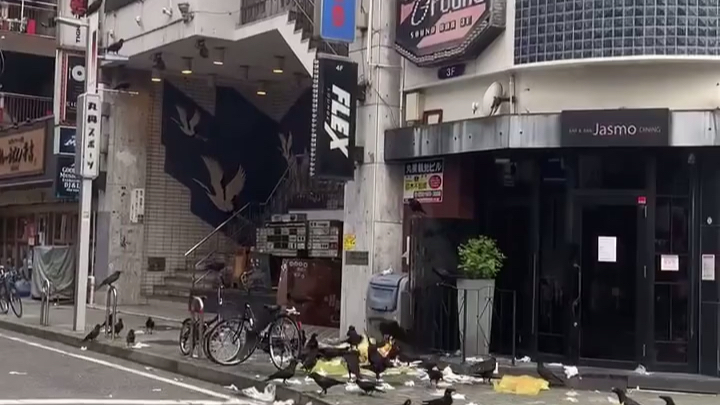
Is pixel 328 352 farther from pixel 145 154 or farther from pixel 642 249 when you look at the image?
pixel 145 154

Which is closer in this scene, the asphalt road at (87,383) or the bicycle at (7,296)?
the asphalt road at (87,383)

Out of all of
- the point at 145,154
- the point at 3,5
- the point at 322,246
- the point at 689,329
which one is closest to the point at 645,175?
the point at 689,329

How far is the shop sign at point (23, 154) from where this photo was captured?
26969mm

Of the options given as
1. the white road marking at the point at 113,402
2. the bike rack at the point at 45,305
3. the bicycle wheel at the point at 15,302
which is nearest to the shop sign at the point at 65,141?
the bicycle wheel at the point at 15,302

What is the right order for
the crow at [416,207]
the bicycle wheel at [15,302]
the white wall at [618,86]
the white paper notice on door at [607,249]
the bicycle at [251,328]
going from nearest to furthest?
the white wall at [618,86] → the white paper notice on door at [607,249] → the bicycle at [251,328] → the crow at [416,207] → the bicycle wheel at [15,302]

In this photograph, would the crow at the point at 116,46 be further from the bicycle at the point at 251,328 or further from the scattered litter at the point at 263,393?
the scattered litter at the point at 263,393

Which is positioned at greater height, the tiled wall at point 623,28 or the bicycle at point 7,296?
the tiled wall at point 623,28

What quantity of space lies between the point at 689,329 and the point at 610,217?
1.89 meters

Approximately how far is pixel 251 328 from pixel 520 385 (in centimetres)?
404

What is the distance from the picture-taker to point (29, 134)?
27906 millimetres

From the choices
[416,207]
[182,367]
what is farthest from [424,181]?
[182,367]

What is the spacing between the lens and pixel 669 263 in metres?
13.7

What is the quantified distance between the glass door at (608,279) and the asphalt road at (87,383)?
524 centimetres

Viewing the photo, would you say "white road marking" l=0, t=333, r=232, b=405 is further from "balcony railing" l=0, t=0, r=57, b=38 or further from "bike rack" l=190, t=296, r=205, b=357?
"balcony railing" l=0, t=0, r=57, b=38
